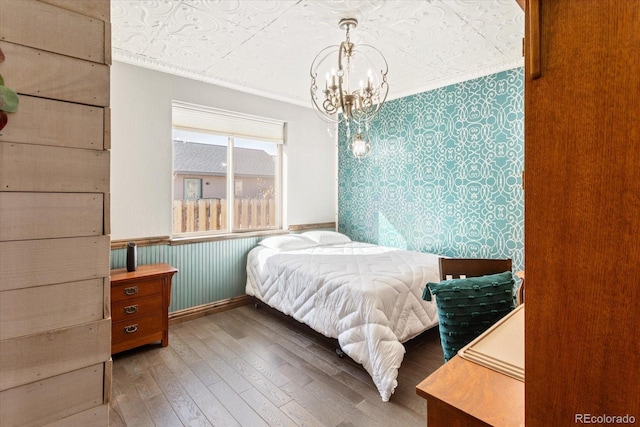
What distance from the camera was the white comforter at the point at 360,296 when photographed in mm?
2123

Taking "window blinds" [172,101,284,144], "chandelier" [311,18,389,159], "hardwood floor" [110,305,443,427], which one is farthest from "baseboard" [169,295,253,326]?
"chandelier" [311,18,389,159]

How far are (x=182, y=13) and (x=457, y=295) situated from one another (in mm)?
2485

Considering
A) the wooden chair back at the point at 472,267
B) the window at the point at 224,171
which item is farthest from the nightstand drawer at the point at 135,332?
the wooden chair back at the point at 472,267

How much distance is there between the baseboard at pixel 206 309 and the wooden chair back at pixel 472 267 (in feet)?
8.06

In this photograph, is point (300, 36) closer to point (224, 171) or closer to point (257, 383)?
point (224, 171)

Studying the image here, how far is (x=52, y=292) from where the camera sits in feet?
2.64

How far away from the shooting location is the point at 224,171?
3719 mm

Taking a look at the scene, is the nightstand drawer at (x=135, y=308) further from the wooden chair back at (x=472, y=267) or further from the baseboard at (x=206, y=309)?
the wooden chair back at (x=472, y=267)

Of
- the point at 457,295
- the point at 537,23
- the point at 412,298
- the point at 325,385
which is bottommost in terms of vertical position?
the point at 325,385

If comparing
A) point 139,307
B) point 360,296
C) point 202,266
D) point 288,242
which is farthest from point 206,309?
point 360,296

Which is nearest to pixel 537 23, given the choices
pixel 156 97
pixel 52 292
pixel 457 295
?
pixel 457 295

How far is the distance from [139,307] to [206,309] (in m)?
0.90

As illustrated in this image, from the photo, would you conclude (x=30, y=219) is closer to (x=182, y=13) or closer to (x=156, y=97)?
(x=182, y=13)

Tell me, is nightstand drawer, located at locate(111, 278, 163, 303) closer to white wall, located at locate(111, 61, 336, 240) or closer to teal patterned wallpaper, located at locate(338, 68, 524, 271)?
white wall, located at locate(111, 61, 336, 240)
